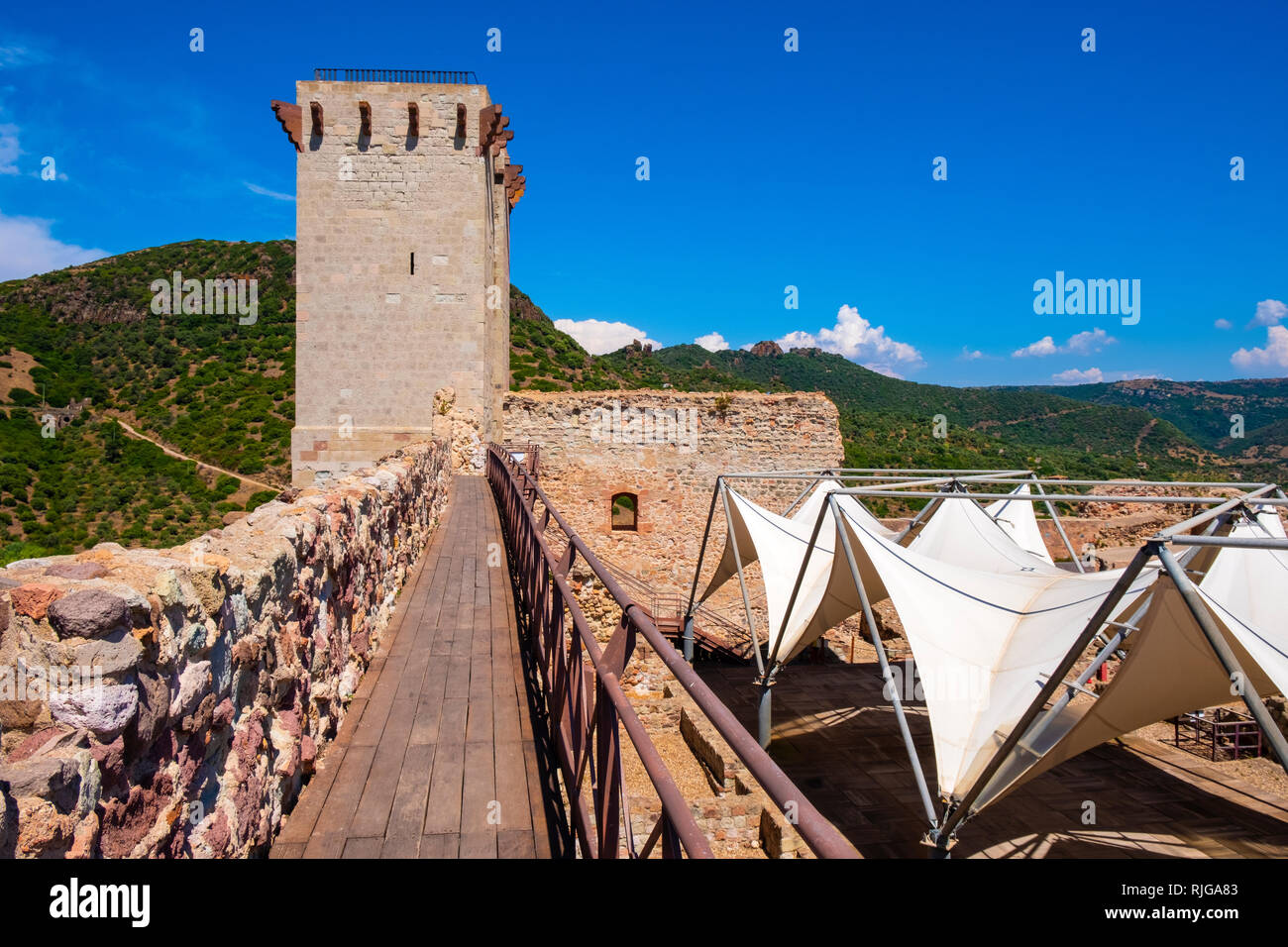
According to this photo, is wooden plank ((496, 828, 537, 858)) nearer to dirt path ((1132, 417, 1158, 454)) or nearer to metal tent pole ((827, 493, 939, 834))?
metal tent pole ((827, 493, 939, 834))

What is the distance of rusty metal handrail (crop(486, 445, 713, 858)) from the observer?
1751 millimetres

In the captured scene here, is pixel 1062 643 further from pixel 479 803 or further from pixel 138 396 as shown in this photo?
pixel 138 396

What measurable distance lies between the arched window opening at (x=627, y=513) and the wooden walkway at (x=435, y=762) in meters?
13.0

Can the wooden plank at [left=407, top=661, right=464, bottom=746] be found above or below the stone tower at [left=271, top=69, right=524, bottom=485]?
below

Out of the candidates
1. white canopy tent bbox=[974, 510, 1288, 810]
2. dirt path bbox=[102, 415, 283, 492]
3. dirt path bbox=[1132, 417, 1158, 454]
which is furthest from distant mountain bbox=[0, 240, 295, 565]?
dirt path bbox=[1132, 417, 1158, 454]

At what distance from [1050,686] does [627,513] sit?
15.6m

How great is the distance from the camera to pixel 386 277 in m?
16.1

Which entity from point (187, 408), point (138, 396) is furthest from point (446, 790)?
point (138, 396)

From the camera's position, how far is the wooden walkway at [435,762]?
266 cm

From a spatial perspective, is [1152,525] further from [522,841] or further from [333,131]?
[333,131]

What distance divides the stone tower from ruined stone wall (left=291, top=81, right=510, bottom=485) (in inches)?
0.9

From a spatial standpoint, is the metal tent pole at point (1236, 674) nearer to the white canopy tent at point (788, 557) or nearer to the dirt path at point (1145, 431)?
the white canopy tent at point (788, 557)

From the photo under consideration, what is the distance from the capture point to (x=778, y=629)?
9.30 metres
